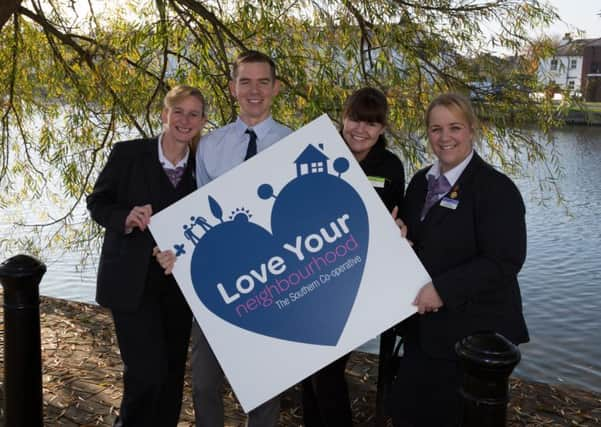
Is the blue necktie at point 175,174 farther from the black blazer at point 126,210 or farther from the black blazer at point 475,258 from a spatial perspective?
the black blazer at point 475,258

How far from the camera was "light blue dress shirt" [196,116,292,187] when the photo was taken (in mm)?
2869

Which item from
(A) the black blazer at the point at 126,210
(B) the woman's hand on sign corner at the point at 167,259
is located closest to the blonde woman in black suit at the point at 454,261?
(B) the woman's hand on sign corner at the point at 167,259

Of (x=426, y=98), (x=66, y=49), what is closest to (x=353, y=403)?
(x=426, y=98)

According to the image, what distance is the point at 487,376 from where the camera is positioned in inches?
74.1

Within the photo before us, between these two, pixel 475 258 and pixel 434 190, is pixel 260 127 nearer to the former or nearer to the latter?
pixel 434 190

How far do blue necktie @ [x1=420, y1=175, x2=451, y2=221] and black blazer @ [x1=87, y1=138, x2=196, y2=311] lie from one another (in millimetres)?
1103

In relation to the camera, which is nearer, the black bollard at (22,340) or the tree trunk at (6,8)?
the black bollard at (22,340)

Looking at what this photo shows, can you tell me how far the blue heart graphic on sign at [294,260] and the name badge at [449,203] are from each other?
1.07ft

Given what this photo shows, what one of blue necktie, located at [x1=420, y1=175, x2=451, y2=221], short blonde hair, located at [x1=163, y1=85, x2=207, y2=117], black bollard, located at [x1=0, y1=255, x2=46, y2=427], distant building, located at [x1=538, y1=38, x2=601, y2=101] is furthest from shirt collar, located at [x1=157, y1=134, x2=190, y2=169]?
distant building, located at [x1=538, y1=38, x2=601, y2=101]

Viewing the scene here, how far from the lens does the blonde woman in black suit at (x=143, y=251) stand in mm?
2758

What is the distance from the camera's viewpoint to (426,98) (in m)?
4.68

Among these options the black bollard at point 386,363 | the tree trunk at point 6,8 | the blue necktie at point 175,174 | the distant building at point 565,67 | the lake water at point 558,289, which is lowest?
the lake water at point 558,289

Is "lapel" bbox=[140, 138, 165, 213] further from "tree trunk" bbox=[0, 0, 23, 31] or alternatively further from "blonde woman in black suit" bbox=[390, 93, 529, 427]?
"tree trunk" bbox=[0, 0, 23, 31]

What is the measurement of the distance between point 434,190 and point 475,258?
0.38 metres
